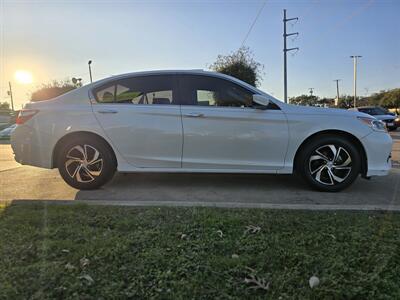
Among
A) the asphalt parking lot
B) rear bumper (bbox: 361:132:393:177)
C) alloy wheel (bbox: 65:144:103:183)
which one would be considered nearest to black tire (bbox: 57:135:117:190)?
alloy wheel (bbox: 65:144:103:183)

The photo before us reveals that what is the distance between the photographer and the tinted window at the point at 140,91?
487 centimetres

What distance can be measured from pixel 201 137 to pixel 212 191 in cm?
70

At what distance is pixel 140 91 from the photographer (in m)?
4.92

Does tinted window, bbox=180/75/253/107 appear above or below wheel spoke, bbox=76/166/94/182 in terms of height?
above

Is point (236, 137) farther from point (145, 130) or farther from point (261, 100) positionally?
point (145, 130)

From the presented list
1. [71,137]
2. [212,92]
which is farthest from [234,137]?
[71,137]

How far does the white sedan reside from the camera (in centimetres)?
469

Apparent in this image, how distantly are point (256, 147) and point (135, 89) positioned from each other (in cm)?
174

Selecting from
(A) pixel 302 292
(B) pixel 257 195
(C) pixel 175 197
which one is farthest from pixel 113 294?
(B) pixel 257 195

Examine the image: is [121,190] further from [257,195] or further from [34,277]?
[34,277]

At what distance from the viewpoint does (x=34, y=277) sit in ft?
7.74

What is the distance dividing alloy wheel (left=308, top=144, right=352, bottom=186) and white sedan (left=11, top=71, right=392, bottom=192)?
1cm

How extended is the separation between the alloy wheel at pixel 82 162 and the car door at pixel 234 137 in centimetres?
111

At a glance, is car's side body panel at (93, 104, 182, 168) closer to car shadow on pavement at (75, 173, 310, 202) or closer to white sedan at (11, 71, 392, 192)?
white sedan at (11, 71, 392, 192)
